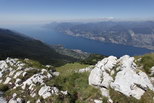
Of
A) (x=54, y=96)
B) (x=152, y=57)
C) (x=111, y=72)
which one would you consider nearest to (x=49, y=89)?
(x=54, y=96)

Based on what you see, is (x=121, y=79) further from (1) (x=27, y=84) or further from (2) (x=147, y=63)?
(1) (x=27, y=84)

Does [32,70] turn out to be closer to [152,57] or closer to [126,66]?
[126,66]

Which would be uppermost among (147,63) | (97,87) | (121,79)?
(147,63)

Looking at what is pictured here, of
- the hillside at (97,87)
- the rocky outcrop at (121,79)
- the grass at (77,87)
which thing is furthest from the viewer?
the grass at (77,87)

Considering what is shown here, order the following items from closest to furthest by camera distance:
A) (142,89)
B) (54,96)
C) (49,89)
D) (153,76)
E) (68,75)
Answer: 1. (142,89)
2. (54,96)
3. (49,89)
4. (153,76)
5. (68,75)

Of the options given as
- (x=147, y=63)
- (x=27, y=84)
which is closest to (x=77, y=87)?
(x=27, y=84)

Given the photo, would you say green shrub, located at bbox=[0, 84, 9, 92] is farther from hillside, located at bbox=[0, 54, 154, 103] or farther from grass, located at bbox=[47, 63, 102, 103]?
grass, located at bbox=[47, 63, 102, 103]

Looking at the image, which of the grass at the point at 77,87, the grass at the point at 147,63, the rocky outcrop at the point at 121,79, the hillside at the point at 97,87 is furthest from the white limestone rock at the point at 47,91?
the grass at the point at 147,63

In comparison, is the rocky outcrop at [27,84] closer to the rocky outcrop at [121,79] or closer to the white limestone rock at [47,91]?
the white limestone rock at [47,91]
